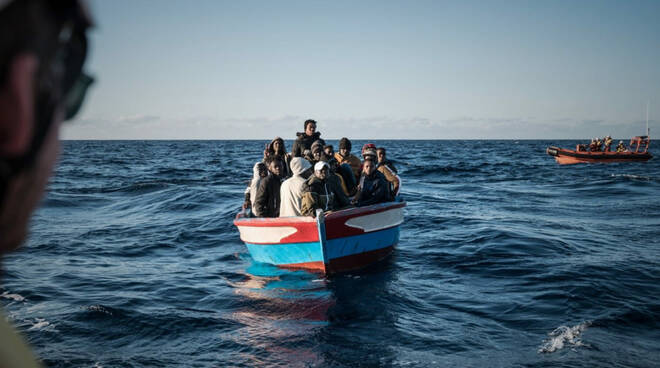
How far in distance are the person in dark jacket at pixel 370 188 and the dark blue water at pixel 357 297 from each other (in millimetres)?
1690

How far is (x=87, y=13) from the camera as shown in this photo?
792mm

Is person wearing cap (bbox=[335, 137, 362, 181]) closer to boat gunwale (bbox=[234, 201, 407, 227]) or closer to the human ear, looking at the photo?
boat gunwale (bbox=[234, 201, 407, 227])

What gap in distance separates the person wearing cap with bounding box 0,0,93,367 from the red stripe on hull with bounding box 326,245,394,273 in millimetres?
9595

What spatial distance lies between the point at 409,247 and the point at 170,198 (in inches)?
626

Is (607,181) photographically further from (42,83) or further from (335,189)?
(42,83)

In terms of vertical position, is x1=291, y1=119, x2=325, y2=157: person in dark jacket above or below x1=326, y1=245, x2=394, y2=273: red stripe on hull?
above

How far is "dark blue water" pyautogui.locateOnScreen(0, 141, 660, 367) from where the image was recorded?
6789 millimetres

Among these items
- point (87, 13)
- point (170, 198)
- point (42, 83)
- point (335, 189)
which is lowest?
point (170, 198)

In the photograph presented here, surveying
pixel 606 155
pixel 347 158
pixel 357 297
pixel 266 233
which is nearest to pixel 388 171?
pixel 347 158

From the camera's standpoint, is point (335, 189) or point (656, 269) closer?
point (335, 189)

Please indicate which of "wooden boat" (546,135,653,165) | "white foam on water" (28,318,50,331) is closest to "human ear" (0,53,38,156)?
"white foam on water" (28,318,50,331)

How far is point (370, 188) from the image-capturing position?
1105cm

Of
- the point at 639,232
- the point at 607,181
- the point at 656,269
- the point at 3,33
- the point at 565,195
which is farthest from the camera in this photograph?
the point at 607,181

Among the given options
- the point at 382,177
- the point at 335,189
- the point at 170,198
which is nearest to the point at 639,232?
the point at 382,177
